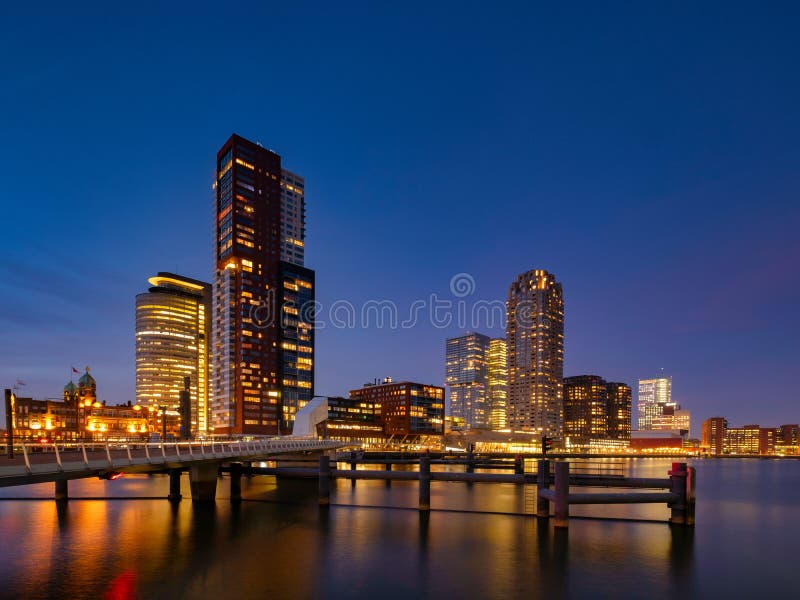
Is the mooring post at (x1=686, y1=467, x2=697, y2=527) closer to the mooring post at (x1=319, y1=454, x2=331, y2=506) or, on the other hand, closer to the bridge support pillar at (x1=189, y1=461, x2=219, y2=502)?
the mooring post at (x1=319, y1=454, x2=331, y2=506)

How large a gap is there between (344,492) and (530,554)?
40.0m

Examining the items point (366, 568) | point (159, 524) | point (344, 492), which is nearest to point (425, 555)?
point (366, 568)

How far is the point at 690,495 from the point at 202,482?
40668mm

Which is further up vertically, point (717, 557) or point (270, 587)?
point (270, 587)

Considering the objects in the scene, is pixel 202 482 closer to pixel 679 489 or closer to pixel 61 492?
pixel 61 492

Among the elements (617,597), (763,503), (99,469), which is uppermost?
(99,469)

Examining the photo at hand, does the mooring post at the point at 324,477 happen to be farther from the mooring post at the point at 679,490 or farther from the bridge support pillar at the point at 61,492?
the bridge support pillar at the point at 61,492

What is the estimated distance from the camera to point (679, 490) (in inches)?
1548

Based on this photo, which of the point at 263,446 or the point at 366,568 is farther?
the point at 263,446

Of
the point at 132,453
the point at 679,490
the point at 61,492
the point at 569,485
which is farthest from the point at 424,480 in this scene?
the point at 61,492

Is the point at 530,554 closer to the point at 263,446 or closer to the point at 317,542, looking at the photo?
the point at 317,542

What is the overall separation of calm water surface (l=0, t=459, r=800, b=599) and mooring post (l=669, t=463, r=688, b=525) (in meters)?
1.26

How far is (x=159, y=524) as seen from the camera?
42125 mm

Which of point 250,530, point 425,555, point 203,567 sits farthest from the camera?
point 250,530
